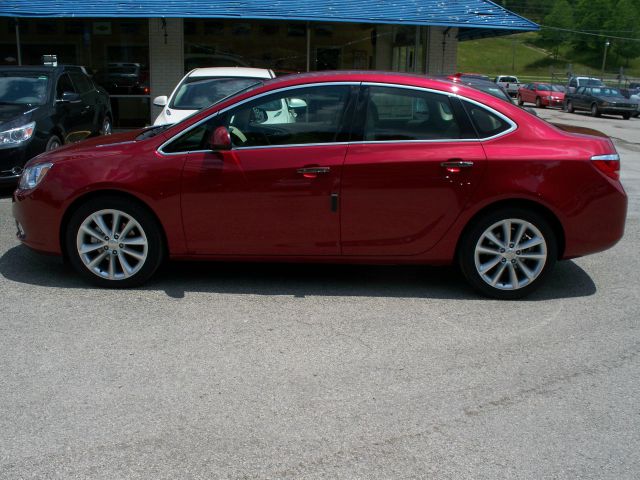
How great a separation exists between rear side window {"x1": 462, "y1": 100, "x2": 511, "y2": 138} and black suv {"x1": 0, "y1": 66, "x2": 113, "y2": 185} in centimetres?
626

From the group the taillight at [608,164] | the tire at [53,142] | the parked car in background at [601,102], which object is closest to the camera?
the taillight at [608,164]

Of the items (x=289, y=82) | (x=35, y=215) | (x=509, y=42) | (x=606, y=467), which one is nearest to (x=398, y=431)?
(x=606, y=467)

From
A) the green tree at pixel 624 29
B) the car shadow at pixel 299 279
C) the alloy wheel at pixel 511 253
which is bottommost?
the car shadow at pixel 299 279

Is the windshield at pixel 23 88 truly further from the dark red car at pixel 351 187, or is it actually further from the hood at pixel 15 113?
the dark red car at pixel 351 187

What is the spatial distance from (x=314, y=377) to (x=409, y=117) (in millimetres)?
2362

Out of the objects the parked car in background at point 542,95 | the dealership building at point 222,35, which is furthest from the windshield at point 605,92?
the dealership building at point 222,35

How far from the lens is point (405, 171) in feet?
17.8

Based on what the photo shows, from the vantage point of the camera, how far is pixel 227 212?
18.2ft

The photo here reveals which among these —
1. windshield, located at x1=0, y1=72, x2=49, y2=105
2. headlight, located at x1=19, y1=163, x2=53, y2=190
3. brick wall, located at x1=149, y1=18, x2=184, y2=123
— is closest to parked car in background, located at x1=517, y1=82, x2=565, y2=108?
brick wall, located at x1=149, y1=18, x2=184, y2=123

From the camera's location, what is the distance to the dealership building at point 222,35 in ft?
53.8

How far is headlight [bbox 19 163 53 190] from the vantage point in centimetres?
573

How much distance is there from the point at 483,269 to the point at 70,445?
337cm

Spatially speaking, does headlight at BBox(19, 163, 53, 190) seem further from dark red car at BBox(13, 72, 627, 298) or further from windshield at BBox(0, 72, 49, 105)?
windshield at BBox(0, 72, 49, 105)

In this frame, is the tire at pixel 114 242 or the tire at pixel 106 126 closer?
the tire at pixel 114 242
